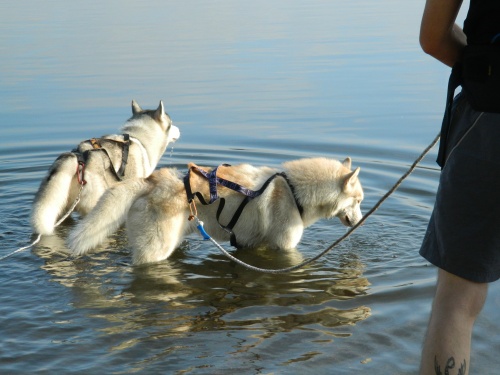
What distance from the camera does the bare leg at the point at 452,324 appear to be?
2990 mm

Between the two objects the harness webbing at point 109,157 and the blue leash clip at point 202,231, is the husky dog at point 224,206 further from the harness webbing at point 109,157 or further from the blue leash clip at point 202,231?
the harness webbing at point 109,157

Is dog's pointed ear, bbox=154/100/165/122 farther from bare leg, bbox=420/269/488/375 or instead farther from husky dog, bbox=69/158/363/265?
bare leg, bbox=420/269/488/375

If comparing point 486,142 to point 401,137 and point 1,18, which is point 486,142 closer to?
point 401,137

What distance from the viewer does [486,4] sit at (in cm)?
292

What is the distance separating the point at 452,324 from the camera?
9.78 ft

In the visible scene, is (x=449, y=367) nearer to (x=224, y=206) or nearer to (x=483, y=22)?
(x=483, y=22)

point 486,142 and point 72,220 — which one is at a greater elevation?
point 486,142

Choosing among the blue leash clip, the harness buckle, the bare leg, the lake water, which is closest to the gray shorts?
the bare leg

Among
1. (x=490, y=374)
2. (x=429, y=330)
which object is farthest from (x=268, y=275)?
(x=429, y=330)

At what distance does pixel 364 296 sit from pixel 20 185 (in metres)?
5.19

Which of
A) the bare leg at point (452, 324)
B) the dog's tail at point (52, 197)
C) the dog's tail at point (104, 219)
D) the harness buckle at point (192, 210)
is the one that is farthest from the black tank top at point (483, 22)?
the dog's tail at point (52, 197)

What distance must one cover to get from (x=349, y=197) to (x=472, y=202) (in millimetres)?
3987

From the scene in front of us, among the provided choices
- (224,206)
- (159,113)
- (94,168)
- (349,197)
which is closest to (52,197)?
(94,168)

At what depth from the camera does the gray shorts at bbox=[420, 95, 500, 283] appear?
290cm
